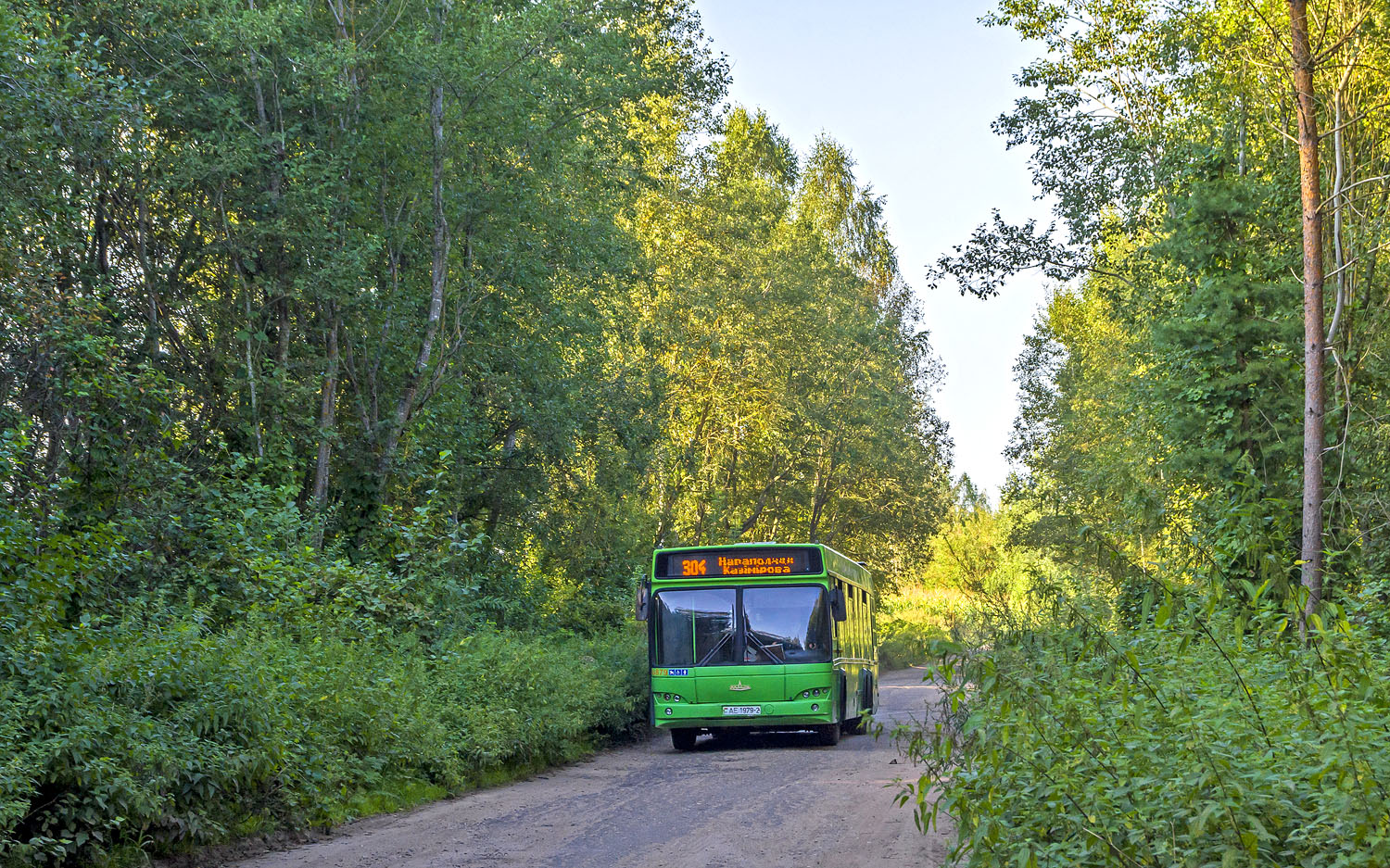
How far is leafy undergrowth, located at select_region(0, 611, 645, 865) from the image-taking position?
25.1 feet

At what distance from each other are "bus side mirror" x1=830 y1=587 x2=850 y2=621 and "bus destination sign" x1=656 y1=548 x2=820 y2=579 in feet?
1.43

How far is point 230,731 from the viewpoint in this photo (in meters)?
9.64

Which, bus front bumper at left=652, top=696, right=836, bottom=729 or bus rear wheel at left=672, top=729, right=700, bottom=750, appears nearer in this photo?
bus front bumper at left=652, top=696, right=836, bottom=729

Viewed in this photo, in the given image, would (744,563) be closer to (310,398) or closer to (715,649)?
(715,649)

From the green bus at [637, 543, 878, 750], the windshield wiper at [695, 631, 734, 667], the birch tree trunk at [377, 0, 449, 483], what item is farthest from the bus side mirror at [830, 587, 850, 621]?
the birch tree trunk at [377, 0, 449, 483]

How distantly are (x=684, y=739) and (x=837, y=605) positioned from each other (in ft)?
10.6

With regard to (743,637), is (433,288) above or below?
above

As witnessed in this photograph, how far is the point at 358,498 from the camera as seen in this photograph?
65.8 feet

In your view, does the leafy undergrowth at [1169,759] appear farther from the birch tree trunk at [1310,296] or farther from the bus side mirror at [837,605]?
the bus side mirror at [837,605]

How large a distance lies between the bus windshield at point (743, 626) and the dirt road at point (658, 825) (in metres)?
3.25

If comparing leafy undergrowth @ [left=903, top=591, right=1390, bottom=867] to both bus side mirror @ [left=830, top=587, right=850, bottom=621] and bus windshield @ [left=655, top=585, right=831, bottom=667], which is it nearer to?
bus windshield @ [left=655, top=585, right=831, bottom=667]

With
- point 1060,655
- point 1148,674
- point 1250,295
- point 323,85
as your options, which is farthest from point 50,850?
point 1250,295

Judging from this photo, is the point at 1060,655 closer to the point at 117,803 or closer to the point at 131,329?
the point at 117,803

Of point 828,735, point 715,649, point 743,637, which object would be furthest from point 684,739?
point 828,735
